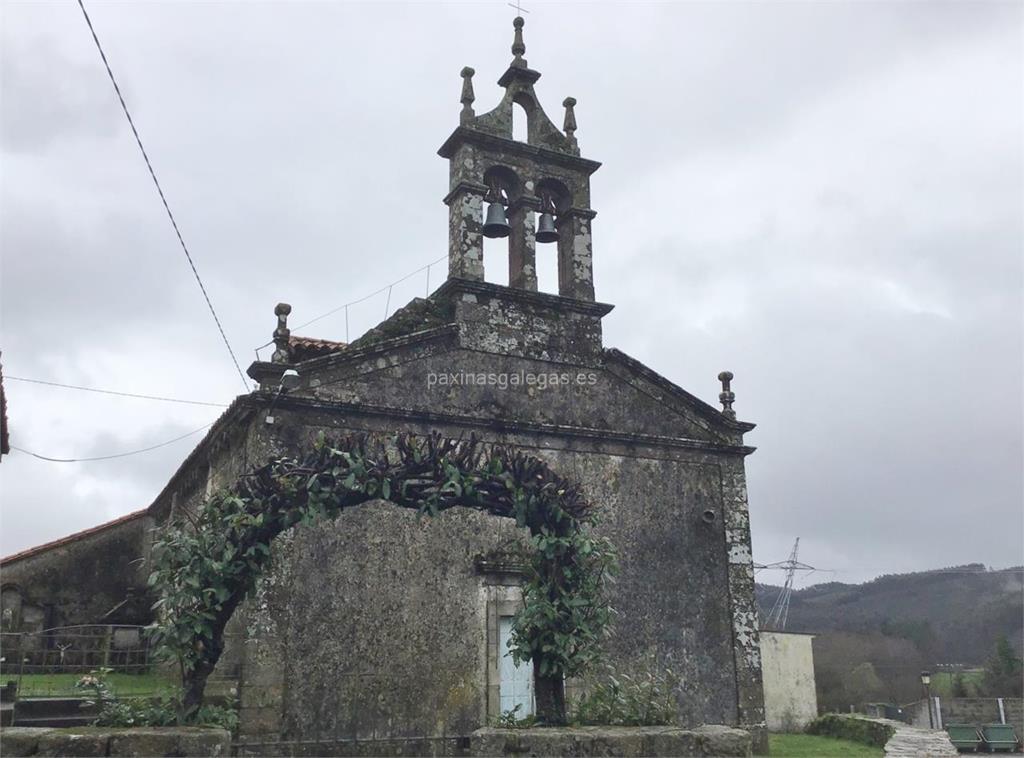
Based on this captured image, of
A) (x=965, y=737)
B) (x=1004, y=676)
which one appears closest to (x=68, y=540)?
(x=965, y=737)

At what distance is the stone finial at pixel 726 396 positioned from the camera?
1503cm

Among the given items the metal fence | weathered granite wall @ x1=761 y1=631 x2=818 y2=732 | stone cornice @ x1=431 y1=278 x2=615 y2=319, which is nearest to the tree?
weathered granite wall @ x1=761 y1=631 x2=818 y2=732

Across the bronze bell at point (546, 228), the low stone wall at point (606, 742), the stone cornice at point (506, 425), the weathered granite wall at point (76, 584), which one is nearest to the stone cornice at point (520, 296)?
the bronze bell at point (546, 228)

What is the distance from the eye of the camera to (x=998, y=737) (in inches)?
883

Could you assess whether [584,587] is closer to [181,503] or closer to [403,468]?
[403,468]

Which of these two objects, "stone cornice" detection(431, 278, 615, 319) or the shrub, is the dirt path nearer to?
"stone cornice" detection(431, 278, 615, 319)

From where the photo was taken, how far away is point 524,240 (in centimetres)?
1414

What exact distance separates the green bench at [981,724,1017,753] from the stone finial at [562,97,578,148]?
59.3ft

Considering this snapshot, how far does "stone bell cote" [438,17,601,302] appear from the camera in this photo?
1381cm

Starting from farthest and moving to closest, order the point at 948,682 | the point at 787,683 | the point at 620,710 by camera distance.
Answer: the point at 948,682 < the point at 787,683 < the point at 620,710

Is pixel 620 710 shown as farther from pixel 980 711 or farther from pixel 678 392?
pixel 980 711

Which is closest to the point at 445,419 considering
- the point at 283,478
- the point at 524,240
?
the point at 524,240

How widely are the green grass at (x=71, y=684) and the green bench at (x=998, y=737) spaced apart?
63.8ft

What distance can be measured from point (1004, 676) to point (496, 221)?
3596 cm
